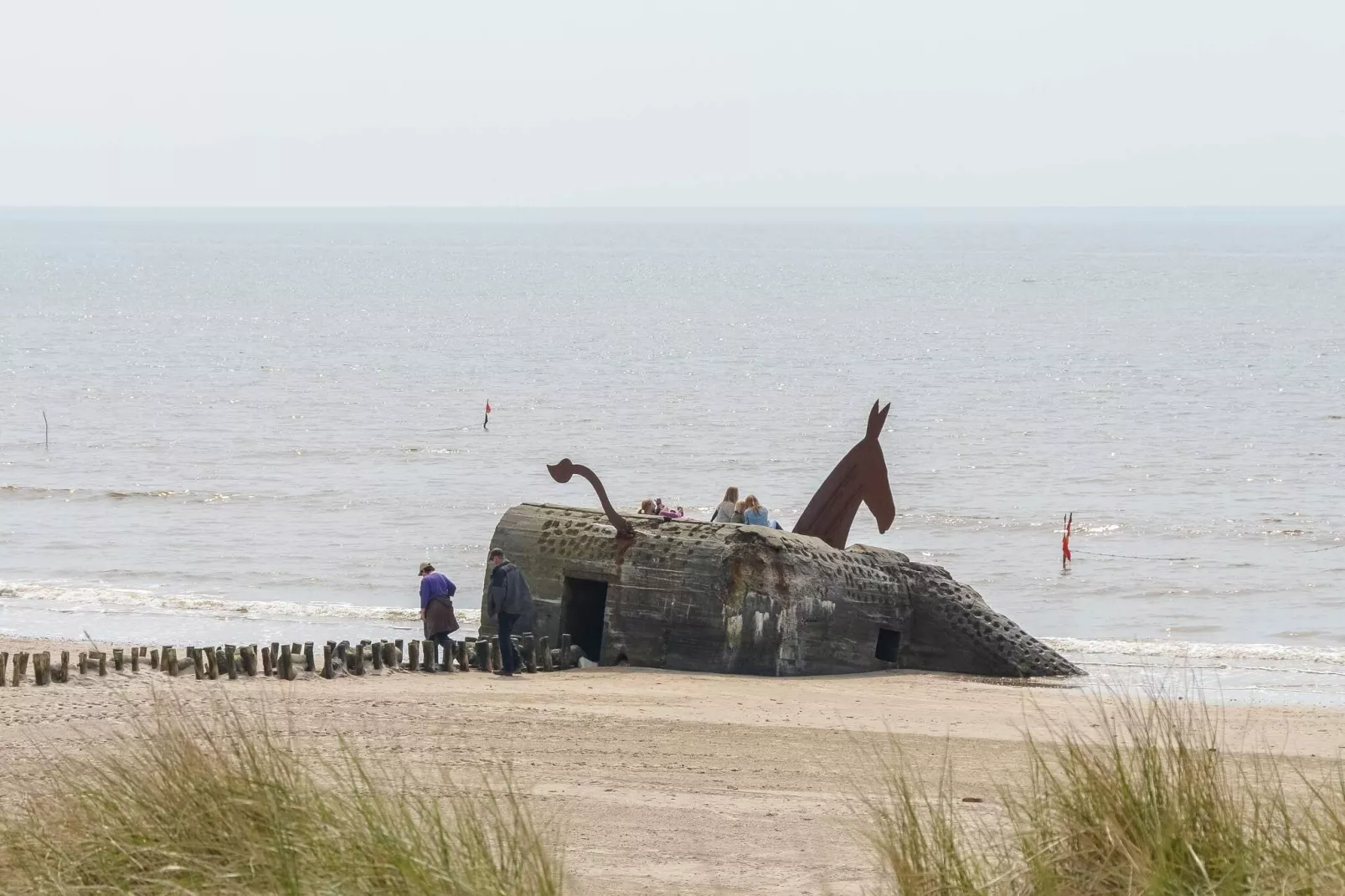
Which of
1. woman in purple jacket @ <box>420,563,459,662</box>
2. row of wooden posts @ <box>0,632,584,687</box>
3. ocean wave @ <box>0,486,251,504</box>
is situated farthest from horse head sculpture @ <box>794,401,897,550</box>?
ocean wave @ <box>0,486,251,504</box>

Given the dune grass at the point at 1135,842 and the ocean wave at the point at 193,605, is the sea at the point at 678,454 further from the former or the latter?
the dune grass at the point at 1135,842

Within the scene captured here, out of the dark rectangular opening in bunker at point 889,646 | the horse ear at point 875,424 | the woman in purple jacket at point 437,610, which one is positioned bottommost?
the dark rectangular opening in bunker at point 889,646

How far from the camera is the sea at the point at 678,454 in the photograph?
76.1ft

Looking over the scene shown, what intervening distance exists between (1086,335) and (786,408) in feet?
127

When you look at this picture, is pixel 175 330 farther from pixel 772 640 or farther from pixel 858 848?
pixel 858 848

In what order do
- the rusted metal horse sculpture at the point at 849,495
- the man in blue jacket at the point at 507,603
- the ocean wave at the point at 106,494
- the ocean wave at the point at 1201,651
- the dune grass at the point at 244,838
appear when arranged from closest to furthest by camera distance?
the dune grass at the point at 244,838 < the man in blue jacket at the point at 507,603 < the rusted metal horse sculpture at the point at 849,495 < the ocean wave at the point at 1201,651 < the ocean wave at the point at 106,494

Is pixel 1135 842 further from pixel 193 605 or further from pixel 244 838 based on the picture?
pixel 193 605

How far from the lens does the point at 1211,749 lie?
21.0 feet

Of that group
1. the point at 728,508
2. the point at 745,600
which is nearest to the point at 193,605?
the point at 728,508

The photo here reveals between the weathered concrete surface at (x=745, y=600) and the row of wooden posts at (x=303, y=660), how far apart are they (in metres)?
0.62

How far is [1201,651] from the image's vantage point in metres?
20.4

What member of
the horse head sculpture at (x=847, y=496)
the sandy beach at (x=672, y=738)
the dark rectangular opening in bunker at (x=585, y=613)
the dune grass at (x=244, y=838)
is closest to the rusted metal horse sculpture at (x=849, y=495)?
the horse head sculpture at (x=847, y=496)

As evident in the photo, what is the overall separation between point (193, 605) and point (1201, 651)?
43.0 ft

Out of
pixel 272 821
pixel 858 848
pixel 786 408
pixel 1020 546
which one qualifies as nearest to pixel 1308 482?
pixel 1020 546
